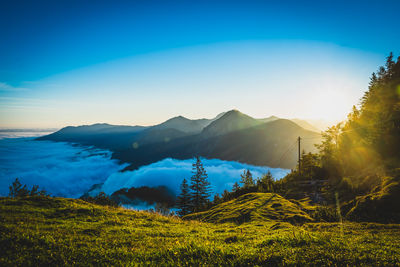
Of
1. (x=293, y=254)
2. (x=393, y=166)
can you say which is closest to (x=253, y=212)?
(x=293, y=254)

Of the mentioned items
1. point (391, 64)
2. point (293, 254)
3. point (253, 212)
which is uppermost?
point (391, 64)

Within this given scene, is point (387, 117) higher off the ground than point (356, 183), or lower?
higher

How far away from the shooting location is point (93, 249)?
6695 millimetres

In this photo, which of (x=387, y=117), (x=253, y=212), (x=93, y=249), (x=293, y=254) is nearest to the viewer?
(x=293, y=254)

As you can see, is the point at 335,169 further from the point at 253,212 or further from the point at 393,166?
the point at 253,212

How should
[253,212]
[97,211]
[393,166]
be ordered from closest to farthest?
[97,211], [253,212], [393,166]

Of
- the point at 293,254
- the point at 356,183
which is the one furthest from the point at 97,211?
the point at 356,183

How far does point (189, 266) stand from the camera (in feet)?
17.7

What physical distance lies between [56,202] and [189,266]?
1675 cm

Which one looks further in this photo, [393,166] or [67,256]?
[393,166]

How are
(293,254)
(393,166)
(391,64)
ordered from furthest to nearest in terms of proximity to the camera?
(391,64) < (393,166) < (293,254)

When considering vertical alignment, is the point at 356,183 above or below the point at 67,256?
below

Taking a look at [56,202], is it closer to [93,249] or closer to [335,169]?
[93,249]

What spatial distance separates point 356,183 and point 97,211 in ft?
94.4
